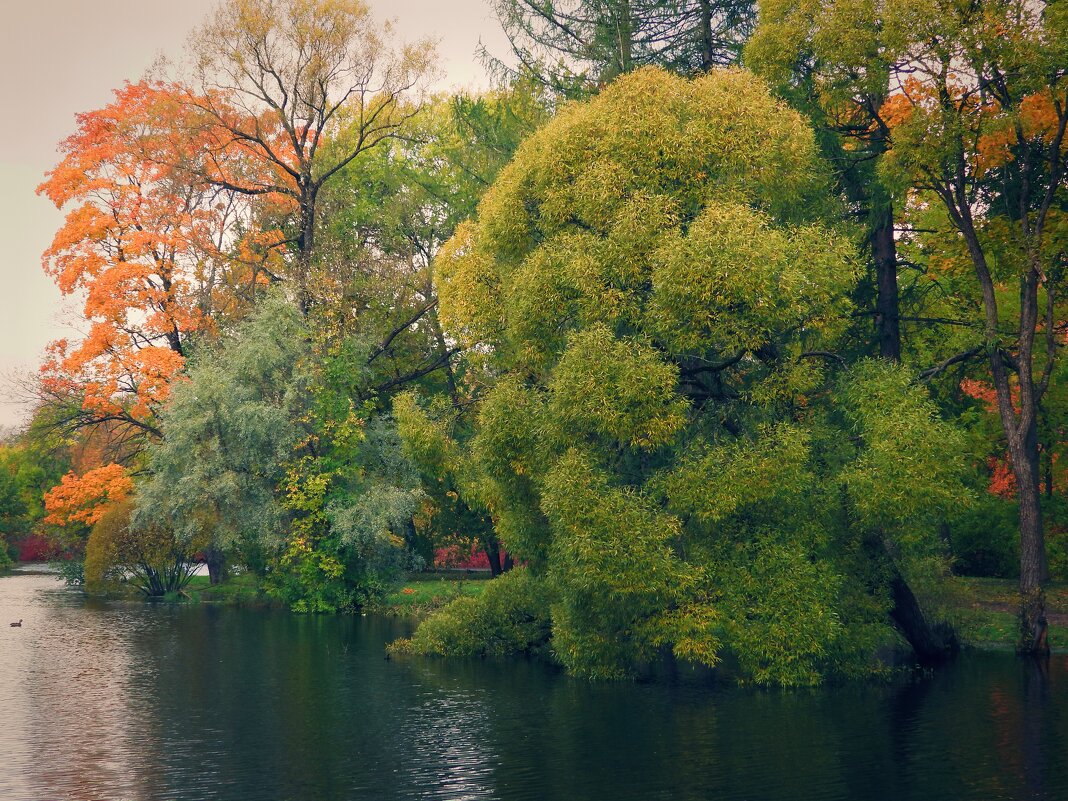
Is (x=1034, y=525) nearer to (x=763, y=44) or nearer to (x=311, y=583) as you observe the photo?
(x=763, y=44)

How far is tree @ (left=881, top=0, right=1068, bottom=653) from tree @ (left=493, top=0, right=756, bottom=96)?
6.07 meters

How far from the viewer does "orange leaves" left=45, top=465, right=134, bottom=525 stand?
151ft

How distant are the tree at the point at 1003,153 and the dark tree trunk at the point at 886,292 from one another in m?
2.10

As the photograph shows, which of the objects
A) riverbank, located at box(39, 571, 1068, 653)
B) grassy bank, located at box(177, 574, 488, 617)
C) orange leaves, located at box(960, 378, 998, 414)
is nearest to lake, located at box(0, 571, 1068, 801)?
riverbank, located at box(39, 571, 1068, 653)

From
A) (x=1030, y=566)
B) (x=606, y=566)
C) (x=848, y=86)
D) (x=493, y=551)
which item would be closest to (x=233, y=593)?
(x=493, y=551)

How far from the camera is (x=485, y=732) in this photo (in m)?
20.5

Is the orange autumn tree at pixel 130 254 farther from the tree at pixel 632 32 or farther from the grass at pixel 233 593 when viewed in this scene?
the tree at pixel 632 32

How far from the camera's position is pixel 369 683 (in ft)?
86.4

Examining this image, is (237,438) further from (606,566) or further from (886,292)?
(886,292)

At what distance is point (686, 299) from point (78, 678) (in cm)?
1749

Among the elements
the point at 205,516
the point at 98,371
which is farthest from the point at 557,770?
the point at 98,371

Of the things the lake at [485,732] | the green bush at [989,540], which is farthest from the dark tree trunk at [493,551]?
the green bush at [989,540]

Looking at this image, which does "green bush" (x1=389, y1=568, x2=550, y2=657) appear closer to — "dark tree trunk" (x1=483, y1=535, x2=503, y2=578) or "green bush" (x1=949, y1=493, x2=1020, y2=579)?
"dark tree trunk" (x1=483, y1=535, x2=503, y2=578)

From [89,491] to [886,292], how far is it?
32995 mm
